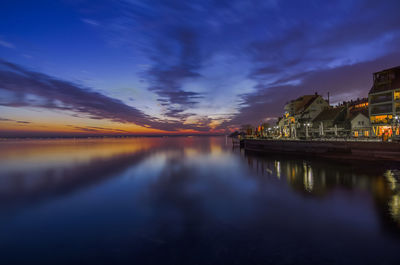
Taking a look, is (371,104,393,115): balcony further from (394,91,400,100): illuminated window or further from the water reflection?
the water reflection

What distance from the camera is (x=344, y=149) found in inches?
1542

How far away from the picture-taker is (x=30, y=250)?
998 cm

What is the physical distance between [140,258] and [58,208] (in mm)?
11812

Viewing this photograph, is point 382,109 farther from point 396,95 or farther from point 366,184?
point 366,184

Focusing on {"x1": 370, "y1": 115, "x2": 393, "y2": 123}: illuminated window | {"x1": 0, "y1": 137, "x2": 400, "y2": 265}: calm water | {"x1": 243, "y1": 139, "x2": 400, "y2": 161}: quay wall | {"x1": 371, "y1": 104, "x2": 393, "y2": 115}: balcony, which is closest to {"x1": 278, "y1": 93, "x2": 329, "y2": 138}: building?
{"x1": 243, "y1": 139, "x2": 400, "y2": 161}: quay wall

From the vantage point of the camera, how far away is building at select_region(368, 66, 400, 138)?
1815 inches

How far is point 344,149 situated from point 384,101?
22449 millimetres

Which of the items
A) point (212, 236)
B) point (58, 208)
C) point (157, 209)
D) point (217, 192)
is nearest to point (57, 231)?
point (58, 208)

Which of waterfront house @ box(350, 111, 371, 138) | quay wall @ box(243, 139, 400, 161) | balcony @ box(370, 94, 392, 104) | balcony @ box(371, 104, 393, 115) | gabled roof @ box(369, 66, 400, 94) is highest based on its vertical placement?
gabled roof @ box(369, 66, 400, 94)

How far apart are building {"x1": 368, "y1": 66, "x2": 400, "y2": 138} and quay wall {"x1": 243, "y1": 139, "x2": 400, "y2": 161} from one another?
1470 centimetres

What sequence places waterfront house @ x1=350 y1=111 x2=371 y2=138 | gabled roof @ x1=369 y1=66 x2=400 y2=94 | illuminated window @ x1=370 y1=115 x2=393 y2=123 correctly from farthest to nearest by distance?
waterfront house @ x1=350 y1=111 x2=371 y2=138 → illuminated window @ x1=370 y1=115 x2=393 y2=123 → gabled roof @ x1=369 y1=66 x2=400 y2=94

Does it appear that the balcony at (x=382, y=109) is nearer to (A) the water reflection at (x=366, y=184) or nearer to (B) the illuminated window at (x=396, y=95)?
(B) the illuminated window at (x=396, y=95)

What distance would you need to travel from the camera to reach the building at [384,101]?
1815 inches

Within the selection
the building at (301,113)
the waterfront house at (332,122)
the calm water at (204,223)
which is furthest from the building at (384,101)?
the calm water at (204,223)
